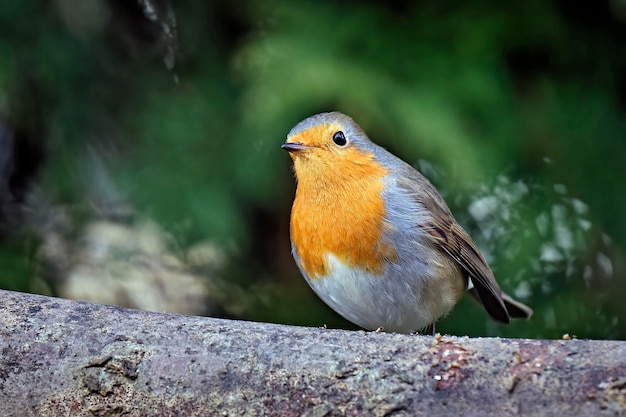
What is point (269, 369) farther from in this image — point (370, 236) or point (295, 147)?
point (295, 147)

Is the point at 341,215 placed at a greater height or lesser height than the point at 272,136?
lesser

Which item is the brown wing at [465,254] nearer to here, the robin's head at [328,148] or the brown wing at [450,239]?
the brown wing at [450,239]

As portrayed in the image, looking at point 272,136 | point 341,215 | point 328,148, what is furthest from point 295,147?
point 272,136

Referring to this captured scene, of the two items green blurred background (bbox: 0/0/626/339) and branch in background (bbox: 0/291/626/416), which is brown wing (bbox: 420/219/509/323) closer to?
green blurred background (bbox: 0/0/626/339)

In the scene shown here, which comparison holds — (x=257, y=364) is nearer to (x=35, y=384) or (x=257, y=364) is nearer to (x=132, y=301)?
(x=35, y=384)

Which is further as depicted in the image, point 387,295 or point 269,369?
point 387,295

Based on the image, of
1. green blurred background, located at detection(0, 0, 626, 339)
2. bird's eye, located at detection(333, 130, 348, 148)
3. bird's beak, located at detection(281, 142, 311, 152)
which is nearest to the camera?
bird's beak, located at detection(281, 142, 311, 152)

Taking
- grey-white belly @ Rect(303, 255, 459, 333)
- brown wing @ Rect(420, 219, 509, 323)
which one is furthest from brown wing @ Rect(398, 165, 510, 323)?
grey-white belly @ Rect(303, 255, 459, 333)
